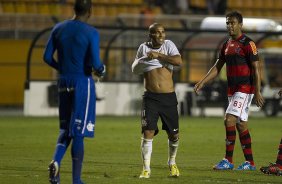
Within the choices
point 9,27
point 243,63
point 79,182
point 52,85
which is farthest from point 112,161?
point 9,27

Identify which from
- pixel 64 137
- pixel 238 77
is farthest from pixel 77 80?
pixel 238 77

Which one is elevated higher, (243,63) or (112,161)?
(243,63)

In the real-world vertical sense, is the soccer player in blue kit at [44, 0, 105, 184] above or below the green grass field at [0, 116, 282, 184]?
above

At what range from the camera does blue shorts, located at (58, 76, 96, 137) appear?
11.4m

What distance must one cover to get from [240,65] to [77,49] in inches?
158

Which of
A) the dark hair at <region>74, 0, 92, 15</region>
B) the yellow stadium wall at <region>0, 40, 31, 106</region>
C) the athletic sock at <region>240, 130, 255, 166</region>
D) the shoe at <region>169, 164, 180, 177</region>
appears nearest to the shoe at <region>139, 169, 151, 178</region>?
the shoe at <region>169, 164, 180, 177</region>

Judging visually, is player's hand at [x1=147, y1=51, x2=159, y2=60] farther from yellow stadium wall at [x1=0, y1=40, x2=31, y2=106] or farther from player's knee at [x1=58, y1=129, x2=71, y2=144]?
yellow stadium wall at [x1=0, y1=40, x2=31, y2=106]

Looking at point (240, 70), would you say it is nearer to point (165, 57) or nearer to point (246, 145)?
point (246, 145)

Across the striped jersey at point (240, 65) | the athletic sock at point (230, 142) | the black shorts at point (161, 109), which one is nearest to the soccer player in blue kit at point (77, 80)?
the black shorts at point (161, 109)

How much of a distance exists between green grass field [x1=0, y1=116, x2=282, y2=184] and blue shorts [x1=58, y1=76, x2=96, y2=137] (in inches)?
48.7

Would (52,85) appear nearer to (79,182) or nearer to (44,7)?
(44,7)

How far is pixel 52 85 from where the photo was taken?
31.3m

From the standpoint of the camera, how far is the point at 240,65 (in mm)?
14828

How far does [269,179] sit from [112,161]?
11.4 ft
